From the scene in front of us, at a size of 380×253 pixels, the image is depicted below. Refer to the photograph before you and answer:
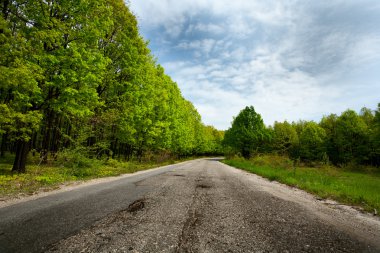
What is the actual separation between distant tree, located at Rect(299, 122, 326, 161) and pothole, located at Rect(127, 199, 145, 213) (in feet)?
191

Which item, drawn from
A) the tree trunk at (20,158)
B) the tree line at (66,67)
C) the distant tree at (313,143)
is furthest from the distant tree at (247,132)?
the tree trunk at (20,158)

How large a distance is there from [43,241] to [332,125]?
70.7 m

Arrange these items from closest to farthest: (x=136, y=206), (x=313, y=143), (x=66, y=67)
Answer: (x=136, y=206)
(x=66, y=67)
(x=313, y=143)

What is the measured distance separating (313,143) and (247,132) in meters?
20.2

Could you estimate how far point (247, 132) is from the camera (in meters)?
49.1

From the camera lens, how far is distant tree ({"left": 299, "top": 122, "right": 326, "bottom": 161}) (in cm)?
5451

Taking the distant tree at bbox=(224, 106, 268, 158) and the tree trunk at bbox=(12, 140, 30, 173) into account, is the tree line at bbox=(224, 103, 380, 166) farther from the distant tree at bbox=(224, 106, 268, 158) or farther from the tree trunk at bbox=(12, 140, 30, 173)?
the tree trunk at bbox=(12, 140, 30, 173)

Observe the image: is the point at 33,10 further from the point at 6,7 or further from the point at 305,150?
the point at 305,150

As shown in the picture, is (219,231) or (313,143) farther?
(313,143)

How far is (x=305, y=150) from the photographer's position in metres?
57.2

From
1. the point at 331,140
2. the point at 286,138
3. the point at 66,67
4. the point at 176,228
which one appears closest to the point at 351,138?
the point at 331,140

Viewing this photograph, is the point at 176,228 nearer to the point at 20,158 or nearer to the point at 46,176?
the point at 46,176

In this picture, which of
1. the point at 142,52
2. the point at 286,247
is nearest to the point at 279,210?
the point at 286,247

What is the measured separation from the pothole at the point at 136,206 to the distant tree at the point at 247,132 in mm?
45790
